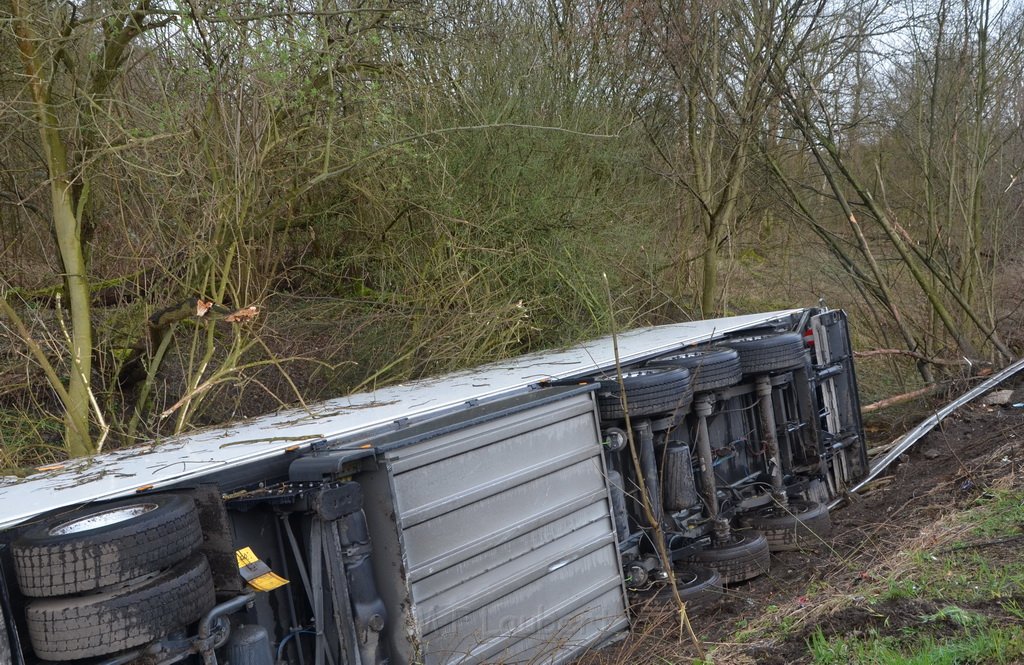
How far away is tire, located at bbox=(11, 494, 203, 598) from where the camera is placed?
10.1 ft

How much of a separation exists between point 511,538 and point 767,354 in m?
3.39

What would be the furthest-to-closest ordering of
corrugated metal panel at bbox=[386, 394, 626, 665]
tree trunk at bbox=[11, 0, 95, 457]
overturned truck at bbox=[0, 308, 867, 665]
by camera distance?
tree trunk at bbox=[11, 0, 95, 457]
corrugated metal panel at bbox=[386, 394, 626, 665]
overturned truck at bbox=[0, 308, 867, 665]

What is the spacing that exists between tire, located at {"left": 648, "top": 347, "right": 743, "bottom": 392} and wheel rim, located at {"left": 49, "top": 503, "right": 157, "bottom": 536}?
3766mm

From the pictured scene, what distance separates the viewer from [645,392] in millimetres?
5734

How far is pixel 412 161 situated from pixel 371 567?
4.89m

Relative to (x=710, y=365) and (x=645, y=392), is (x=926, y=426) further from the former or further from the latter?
(x=645, y=392)

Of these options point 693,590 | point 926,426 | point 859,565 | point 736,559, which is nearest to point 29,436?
point 693,590

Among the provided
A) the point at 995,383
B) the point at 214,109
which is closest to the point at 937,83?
the point at 995,383

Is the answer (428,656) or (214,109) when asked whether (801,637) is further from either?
(214,109)

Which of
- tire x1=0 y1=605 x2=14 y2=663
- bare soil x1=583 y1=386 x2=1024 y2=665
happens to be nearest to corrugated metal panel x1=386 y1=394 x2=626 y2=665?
bare soil x1=583 y1=386 x2=1024 y2=665

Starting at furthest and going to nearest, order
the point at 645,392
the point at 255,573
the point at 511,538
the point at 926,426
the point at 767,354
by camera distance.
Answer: the point at 926,426
the point at 767,354
the point at 645,392
the point at 511,538
the point at 255,573

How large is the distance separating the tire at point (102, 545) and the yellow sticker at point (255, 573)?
281 millimetres

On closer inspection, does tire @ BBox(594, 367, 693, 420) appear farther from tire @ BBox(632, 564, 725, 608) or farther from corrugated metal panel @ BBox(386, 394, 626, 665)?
tire @ BBox(632, 564, 725, 608)

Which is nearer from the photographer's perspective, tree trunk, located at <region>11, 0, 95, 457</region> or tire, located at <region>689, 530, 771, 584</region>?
tire, located at <region>689, 530, 771, 584</region>
